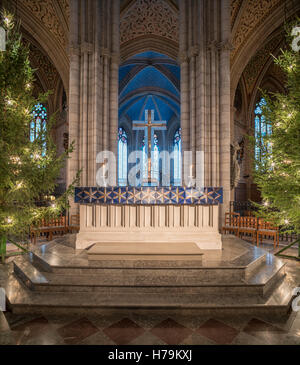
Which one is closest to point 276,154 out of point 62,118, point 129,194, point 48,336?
point 129,194

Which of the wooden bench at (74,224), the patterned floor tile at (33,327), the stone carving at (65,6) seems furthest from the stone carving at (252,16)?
the patterned floor tile at (33,327)

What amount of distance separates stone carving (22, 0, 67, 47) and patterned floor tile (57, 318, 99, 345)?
1232cm

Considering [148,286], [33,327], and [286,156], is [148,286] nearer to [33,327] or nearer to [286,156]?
[33,327]

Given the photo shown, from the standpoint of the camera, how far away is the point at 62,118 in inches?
615

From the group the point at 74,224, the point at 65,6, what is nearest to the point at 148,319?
the point at 74,224

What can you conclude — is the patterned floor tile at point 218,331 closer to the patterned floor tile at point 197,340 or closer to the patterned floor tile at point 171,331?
the patterned floor tile at point 197,340

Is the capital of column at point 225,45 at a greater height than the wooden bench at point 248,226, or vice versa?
the capital of column at point 225,45

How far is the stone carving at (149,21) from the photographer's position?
413 inches

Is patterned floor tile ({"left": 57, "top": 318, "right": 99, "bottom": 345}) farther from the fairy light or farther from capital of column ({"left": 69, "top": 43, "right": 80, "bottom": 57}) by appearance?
capital of column ({"left": 69, "top": 43, "right": 80, "bottom": 57})

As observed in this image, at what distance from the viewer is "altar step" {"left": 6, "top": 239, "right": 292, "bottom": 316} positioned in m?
2.75

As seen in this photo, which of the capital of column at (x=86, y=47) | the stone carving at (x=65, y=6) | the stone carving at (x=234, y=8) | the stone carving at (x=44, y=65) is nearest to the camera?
the capital of column at (x=86, y=47)

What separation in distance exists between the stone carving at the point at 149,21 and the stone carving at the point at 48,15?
315 cm

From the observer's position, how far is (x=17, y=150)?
12.4 ft
